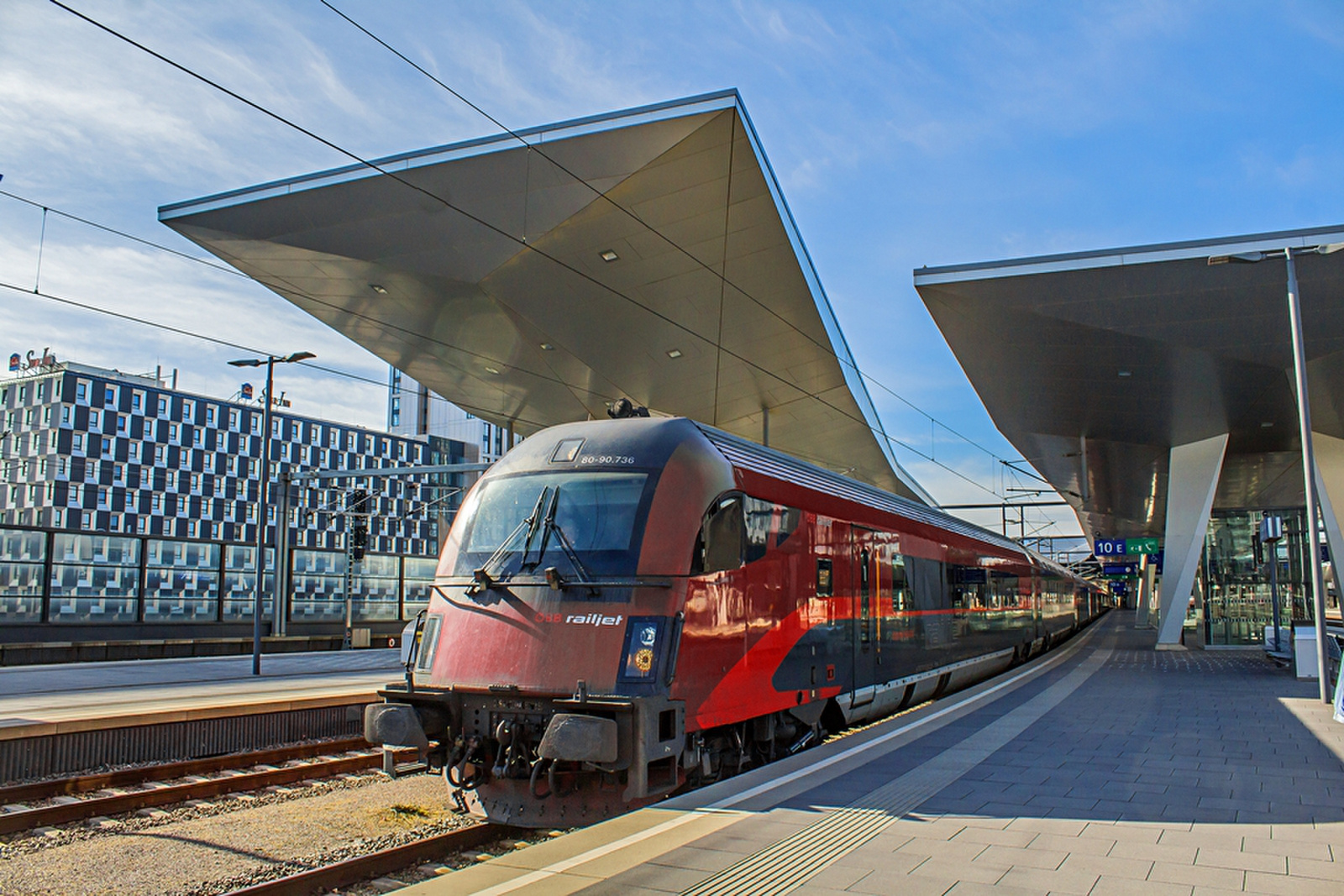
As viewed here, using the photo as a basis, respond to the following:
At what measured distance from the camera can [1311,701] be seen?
14.4 m

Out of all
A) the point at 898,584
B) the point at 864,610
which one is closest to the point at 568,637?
the point at 864,610

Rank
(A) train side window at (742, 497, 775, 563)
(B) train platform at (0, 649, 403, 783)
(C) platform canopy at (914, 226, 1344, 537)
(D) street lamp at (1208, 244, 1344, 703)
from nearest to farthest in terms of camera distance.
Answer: (A) train side window at (742, 497, 775, 563)
(B) train platform at (0, 649, 403, 783)
(D) street lamp at (1208, 244, 1344, 703)
(C) platform canopy at (914, 226, 1344, 537)

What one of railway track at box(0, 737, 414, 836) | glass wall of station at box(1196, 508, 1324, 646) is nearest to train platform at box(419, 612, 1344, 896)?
railway track at box(0, 737, 414, 836)

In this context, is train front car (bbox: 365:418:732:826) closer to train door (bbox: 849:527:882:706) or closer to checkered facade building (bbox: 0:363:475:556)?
train door (bbox: 849:527:882:706)

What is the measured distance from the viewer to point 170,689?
657 inches

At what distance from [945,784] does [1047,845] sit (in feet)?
5.97

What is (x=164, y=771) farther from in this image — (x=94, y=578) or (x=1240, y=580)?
(x=1240, y=580)

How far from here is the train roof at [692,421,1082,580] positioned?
30.5 feet

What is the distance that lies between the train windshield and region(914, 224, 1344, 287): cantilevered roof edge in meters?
13.1

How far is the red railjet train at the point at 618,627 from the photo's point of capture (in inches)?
291

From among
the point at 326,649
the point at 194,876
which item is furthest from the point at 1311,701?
the point at 326,649

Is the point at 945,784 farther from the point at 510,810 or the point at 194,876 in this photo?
the point at 194,876

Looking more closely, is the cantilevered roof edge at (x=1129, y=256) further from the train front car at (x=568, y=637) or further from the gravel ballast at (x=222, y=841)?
the gravel ballast at (x=222, y=841)

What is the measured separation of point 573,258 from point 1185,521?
1928cm
